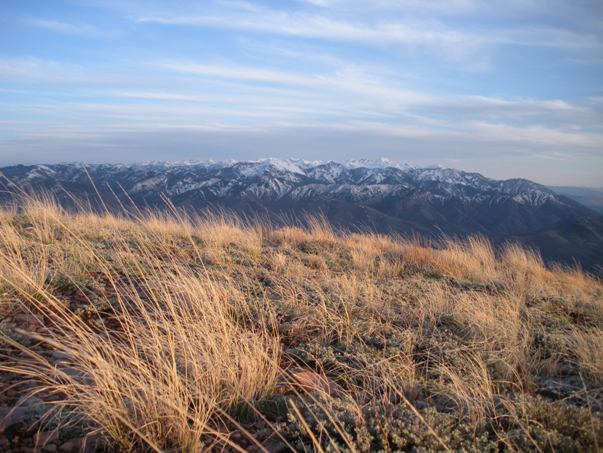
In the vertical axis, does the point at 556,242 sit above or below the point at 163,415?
below

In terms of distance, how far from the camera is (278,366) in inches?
93.5

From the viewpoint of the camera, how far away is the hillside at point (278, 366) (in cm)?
182

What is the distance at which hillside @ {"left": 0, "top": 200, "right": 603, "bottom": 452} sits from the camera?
1.82 m

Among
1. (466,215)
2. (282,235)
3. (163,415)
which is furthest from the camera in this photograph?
(466,215)

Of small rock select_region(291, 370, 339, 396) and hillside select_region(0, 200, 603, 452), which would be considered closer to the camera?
hillside select_region(0, 200, 603, 452)

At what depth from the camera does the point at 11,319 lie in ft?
9.32

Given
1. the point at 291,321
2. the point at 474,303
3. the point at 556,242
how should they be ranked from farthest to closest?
1. the point at 556,242
2. the point at 474,303
3. the point at 291,321

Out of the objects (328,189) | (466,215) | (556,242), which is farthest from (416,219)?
(556,242)

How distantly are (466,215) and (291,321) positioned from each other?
603 feet

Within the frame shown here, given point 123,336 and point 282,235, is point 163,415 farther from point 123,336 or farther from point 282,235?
point 282,235

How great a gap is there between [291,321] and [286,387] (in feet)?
3.89

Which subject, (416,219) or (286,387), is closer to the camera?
(286,387)

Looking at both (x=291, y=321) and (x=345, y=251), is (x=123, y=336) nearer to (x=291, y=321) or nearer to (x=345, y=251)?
(x=291, y=321)

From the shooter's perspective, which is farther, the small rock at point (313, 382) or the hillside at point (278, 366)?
the small rock at point (313, 382)
